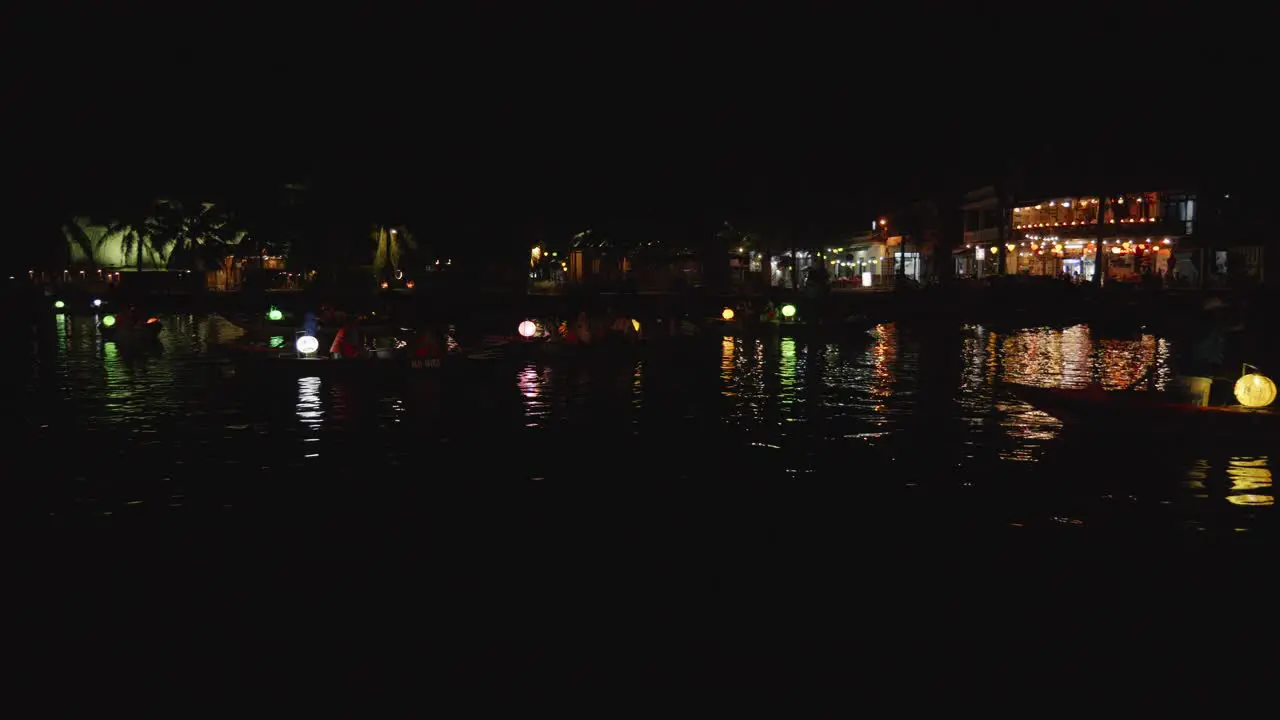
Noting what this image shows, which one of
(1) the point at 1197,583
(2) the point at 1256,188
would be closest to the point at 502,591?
(1) the point at 1197,583

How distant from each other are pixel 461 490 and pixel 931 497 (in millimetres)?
4947

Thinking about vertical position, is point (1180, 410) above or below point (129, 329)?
below

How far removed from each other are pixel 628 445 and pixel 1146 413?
671 cm

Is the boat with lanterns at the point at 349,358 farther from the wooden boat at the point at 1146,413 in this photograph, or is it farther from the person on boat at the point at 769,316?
the person on boat at the point at 769,316

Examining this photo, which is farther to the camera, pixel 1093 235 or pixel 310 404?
pixel 1093 235

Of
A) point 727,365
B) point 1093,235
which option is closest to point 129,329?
point 727,365

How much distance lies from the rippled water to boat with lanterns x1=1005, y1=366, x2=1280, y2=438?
258 mm

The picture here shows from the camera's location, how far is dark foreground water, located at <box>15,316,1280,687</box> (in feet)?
26.7

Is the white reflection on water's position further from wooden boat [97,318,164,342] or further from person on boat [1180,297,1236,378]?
person on boat [1180,297,1236,378]

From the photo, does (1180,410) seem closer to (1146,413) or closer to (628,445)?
(1146,413)

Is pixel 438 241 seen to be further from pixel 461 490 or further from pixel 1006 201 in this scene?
pixel 461 490

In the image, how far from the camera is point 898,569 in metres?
9.78

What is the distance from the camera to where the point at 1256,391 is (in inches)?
605

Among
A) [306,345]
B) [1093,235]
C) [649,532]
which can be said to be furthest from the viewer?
[1093,235]
